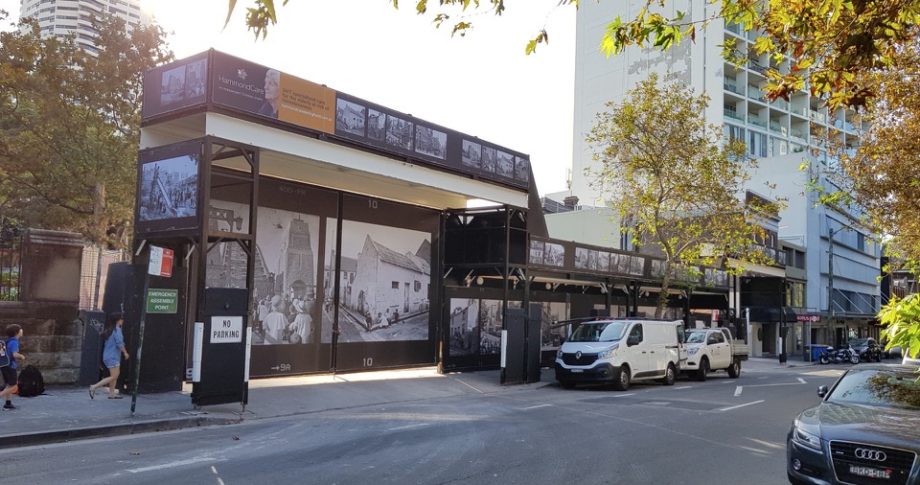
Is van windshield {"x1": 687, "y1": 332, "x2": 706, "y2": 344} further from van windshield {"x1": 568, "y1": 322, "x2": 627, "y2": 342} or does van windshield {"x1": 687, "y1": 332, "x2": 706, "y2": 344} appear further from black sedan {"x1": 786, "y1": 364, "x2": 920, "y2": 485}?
black sedan {"x1": 786, "y1": 364, "x2": 920, "y2": 485}

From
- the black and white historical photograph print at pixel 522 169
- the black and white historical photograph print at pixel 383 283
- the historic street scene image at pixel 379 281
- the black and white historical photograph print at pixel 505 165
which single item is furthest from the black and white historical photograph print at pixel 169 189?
the black and white historical photograph print at pixel 522 169

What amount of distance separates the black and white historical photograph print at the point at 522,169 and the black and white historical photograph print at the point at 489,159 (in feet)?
3.40

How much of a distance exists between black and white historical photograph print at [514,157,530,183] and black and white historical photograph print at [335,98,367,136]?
6.57 m

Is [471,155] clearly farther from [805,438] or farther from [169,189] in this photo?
[805,438]

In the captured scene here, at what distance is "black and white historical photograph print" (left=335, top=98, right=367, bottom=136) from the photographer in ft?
52.6

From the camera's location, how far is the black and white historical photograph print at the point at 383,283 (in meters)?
19.8

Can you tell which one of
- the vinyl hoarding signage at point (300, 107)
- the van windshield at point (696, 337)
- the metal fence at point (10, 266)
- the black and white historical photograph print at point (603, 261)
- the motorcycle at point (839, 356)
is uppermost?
the vinyl hoarding signage at point (300, 107)

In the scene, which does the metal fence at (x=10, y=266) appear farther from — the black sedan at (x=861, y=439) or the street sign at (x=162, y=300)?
the black sedan at (x=861, y=439)

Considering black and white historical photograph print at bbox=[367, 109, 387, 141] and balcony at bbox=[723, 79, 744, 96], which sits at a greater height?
balcony at bbox=[723, 79, 744, 96]

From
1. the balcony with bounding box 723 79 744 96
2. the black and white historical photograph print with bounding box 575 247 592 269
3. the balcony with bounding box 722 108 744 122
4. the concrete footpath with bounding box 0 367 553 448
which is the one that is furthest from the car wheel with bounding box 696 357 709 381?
the balcony with bounding box 723 79 744 96

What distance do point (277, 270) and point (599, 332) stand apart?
30.5 ft

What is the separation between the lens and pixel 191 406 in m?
12.6

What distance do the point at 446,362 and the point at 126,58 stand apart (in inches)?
570

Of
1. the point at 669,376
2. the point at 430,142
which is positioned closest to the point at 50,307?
the point at 430,142
